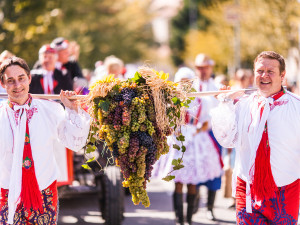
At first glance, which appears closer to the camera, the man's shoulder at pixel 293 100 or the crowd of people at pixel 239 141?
the crowd of people at pixel 239 141

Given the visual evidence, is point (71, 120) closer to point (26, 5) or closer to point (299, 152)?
point (299, 152)

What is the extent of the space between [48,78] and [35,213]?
3.36 meters

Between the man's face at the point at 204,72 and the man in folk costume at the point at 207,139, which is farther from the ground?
the man's face at the point at 204,72

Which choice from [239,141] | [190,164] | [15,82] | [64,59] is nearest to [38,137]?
[15,82]

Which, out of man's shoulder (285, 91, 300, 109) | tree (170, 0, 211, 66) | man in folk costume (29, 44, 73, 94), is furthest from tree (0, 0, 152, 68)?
tree (170, 0, 211, 66)

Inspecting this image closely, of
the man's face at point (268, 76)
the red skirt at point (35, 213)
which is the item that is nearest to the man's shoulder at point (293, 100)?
the man's face at point (268, 76)

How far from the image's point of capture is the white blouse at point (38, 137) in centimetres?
392

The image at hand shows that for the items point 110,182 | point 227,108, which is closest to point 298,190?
point 227,108

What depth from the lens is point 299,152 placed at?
13.6 ft

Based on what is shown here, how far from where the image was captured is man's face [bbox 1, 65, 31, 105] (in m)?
4.03

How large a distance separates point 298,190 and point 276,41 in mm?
15196

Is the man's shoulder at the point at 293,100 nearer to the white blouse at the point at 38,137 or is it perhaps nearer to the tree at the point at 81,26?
the white blouse at the point at 38,137

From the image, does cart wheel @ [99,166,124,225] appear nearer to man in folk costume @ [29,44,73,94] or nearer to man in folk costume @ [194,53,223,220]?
man in folk costume @ [194,53,223,220]

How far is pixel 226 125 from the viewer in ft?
13.9
